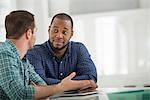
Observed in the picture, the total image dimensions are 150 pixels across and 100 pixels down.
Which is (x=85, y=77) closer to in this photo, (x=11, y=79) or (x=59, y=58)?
(x=59, y=58)

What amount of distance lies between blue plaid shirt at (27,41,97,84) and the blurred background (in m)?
1.10

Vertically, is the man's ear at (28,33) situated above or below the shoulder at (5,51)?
above

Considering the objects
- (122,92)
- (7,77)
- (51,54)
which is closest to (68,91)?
(122,92)

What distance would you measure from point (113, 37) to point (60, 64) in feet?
4.35

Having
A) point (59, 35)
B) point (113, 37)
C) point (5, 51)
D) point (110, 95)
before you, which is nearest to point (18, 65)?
point (5, 51)

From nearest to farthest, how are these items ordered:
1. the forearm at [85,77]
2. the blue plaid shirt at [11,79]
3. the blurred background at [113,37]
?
the blue plaid shirt at [11,79], the forearm at [85,77], the blurred background at [113,37]

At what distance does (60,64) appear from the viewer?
2035 millimetres

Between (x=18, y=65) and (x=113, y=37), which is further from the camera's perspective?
(x=113, y=37)

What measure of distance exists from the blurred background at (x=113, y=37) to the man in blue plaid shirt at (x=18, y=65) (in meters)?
1.76

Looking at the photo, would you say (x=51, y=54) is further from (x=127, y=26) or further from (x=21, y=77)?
(x=127, y=26)

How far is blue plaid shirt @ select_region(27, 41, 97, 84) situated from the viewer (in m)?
1.99

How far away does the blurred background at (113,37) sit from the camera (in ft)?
10.3

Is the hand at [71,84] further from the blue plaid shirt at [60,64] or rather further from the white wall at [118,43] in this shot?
the white wall at [118,43]

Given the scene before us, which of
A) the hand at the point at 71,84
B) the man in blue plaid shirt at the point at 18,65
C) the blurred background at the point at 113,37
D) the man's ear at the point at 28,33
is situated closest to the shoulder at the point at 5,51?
the man in blue plaid shirt at the point at 18,65
